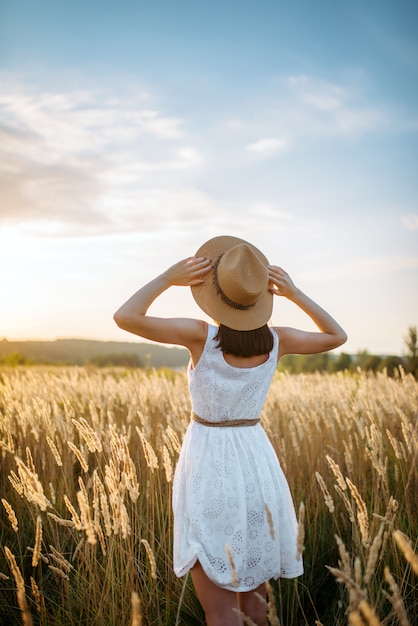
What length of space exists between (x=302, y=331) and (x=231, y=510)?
0.92 meters

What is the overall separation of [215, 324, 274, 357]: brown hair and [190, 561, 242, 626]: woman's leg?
90 centimetres

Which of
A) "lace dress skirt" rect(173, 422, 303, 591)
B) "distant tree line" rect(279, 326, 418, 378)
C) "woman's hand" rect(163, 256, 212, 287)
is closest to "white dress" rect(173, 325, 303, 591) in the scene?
"lace dress skirt" rect(173, 422, 303, 591)

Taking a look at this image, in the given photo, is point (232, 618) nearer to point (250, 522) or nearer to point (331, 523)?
point (250, 522)

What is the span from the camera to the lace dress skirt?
7.48 feet

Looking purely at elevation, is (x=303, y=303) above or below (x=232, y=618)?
above

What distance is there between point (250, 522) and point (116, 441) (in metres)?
0.82

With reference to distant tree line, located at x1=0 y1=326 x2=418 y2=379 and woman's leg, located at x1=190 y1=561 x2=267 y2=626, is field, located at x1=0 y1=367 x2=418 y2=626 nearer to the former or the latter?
woman's leg, located at x1=190 y1=561 x2=267 y2=626

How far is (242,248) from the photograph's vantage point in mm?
2443

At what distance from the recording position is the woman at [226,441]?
2285 mm

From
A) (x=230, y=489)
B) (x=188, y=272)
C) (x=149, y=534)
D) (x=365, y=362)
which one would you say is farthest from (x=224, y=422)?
(x=365, y=362)

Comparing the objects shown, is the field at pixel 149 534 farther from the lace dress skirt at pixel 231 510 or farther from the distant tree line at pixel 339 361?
the distant tree line at pixel 339 361

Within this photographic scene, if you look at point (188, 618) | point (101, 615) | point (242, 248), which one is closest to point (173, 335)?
point (242, 248)

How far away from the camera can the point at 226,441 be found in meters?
2.43

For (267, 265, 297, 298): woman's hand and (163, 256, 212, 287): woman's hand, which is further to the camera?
(267, 265, 297, 298): woman's hand
